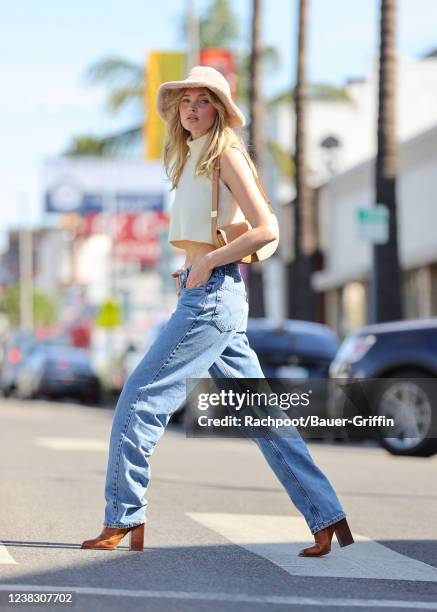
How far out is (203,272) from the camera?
6.45 meters

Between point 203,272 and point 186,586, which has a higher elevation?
point 203,272

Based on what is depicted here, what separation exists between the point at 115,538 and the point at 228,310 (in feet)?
3.37

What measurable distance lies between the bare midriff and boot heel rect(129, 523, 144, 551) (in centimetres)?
108

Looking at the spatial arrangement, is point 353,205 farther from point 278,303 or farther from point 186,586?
point 186,586

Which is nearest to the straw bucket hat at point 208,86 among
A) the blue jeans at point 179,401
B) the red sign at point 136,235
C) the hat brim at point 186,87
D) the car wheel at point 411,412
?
the hat brim at point 186,87

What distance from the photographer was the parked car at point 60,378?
109 feet

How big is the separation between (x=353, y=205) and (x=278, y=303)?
38.8 feet

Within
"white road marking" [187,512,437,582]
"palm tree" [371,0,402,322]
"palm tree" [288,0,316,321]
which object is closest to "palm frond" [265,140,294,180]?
"palm tree" [288,0,316,321]

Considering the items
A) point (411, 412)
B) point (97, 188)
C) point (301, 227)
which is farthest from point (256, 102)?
point (97, 188)

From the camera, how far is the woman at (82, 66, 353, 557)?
21.2 ft

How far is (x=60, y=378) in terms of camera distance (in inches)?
1304

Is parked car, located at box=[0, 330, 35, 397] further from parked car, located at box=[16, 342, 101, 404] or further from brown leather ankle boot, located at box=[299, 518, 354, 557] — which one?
brown leather ankle boot, located at box=[299, 518, 354, 557]

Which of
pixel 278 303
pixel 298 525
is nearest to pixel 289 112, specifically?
pixel 278 303

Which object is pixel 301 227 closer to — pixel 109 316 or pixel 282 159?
pixel 109 316
